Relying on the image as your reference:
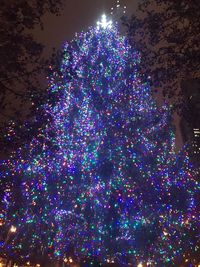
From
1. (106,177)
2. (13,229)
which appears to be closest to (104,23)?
(106,177)

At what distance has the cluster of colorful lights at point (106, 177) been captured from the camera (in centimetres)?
2176

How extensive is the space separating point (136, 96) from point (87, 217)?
30.3ft

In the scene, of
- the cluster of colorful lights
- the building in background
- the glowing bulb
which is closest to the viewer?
the building in background

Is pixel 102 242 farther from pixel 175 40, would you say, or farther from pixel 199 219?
pixel 175 40

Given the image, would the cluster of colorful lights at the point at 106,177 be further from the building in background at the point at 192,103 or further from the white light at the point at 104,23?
the building in background at the point at 192,103

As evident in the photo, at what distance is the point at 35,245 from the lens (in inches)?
991

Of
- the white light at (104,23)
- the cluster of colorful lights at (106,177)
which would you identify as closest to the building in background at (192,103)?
the cluster of colorful lights at (106,177)

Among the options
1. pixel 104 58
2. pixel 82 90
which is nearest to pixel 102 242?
pixel 82 90

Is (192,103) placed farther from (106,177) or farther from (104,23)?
(104,23)

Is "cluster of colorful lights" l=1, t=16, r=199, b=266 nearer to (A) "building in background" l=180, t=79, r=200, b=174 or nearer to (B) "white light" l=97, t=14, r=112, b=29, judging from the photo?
(B) "white light" l=97, t=14, r=112, b=29

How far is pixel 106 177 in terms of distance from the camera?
22.3m

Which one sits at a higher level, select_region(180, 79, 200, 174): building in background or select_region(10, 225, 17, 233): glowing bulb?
select_region(10, 225, 17, 233): glowing bulb

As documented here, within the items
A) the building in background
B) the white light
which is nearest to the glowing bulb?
the white light

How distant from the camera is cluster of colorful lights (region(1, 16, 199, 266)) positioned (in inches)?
857
